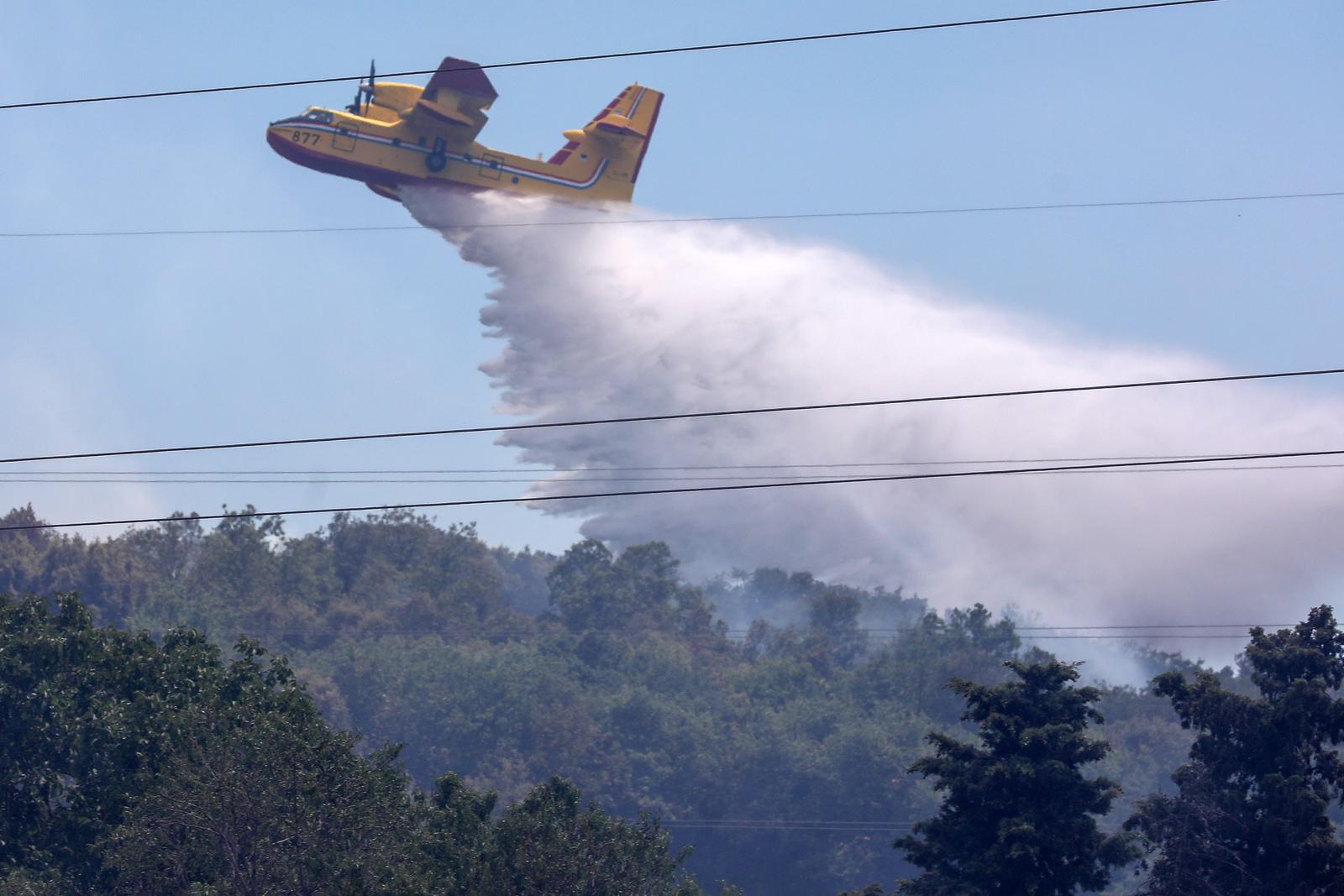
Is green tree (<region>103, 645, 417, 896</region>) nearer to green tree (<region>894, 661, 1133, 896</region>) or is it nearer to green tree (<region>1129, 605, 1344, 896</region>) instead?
green tree (<region>894, 661, 1133, 896</region>)

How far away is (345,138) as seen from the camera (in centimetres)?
5116

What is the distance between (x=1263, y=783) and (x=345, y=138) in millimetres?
35389

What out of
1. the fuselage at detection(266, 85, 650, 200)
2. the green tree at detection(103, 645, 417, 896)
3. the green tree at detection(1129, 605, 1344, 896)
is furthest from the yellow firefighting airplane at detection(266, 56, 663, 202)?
the green tree at detection(1129, 605, 1344, 896)

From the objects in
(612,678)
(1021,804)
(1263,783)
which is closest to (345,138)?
(1021,804)

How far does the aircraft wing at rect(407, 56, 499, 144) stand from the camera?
5194 centimetres

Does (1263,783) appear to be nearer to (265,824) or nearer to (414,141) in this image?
(265,824)

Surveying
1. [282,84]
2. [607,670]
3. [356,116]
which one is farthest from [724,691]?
[282,84]

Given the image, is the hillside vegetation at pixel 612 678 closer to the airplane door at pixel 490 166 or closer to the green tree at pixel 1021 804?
the airplane door at pixel 490 166

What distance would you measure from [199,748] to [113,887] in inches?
107

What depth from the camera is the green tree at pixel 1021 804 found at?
91.4ft

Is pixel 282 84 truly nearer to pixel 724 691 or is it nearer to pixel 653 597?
pixel 724 691

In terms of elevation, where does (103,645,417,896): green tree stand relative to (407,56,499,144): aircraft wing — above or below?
below

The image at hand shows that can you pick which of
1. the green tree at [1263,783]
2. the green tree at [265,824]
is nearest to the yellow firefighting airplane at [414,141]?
the green tree at [265,824]

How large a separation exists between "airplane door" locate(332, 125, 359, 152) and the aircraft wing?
2.04 m
